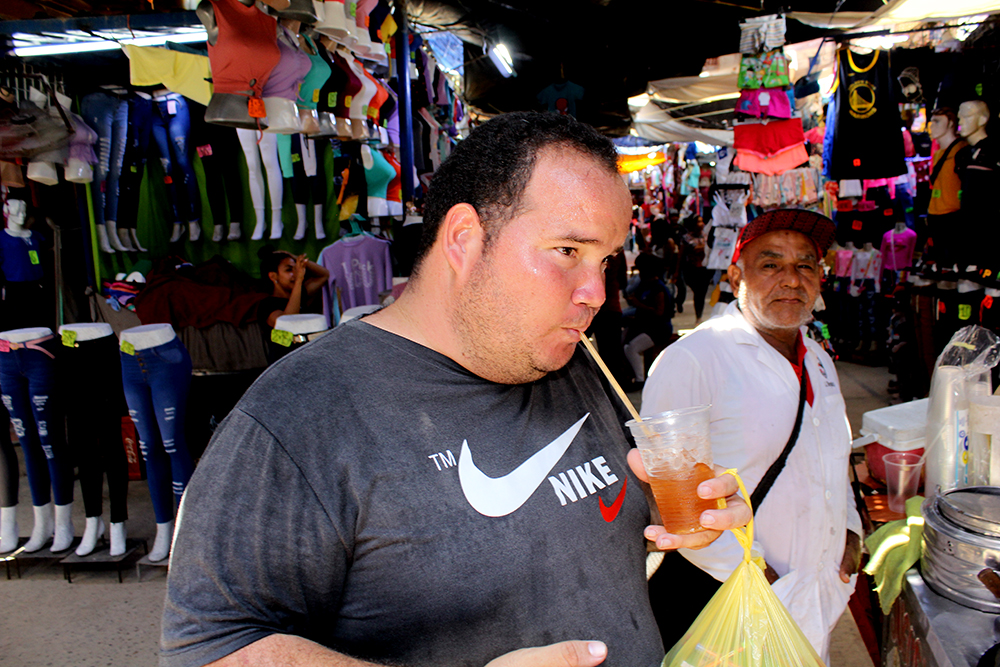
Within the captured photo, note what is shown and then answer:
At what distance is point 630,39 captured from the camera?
8.45 metres

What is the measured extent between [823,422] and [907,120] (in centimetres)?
698

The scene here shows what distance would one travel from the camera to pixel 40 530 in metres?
4.12

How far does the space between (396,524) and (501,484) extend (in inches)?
7.9

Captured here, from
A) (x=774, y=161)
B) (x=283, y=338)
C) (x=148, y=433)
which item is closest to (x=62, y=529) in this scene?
(x=148, y=433)

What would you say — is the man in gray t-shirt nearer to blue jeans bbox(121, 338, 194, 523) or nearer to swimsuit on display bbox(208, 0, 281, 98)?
swimsuit on display bbox(208, 0, 281, 98)

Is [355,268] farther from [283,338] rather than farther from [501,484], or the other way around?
[501,484]

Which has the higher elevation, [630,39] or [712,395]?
[630,39]

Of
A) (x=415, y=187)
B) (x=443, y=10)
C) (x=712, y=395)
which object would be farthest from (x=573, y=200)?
(x=443, y=10)

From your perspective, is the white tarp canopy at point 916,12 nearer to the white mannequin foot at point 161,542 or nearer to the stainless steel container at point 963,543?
the stainless steel container at point 963,543

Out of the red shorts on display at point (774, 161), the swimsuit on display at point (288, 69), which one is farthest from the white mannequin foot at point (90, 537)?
the red shorts on display at point (774, 161)

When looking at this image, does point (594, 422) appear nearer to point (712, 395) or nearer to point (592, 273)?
point (592, 273)

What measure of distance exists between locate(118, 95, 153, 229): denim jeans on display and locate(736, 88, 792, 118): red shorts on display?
17.3ft

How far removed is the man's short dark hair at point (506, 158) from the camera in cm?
117

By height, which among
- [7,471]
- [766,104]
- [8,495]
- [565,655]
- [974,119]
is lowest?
[8,495]
